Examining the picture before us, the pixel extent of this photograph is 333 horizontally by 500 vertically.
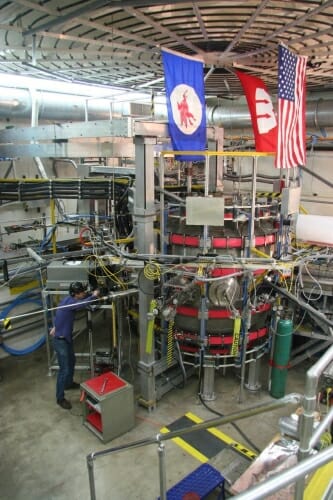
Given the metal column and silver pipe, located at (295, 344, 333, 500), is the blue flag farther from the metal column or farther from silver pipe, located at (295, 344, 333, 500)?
silver pipe, located at (295, 344, 333, 500)

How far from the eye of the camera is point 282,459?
9.38ft

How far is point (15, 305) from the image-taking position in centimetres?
718

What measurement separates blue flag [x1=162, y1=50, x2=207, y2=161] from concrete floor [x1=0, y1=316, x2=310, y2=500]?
3584 mm

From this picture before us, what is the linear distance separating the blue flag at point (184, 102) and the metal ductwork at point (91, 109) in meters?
A: 1.71

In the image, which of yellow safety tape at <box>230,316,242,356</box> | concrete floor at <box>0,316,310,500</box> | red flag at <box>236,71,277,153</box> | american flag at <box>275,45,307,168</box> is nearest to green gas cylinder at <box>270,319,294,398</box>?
concrete floor at <box>0,316,310,500</box>

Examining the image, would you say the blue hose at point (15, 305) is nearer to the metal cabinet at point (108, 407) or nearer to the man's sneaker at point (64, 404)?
the man's sneaker at point (64, 404)

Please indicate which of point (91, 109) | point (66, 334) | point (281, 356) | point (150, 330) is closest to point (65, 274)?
point (66, 334)

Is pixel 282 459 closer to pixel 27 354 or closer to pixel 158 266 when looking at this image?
pixel 158 266

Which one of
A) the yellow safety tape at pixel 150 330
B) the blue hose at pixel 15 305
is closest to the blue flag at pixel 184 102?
the yellow safety tape at pixel 150 330

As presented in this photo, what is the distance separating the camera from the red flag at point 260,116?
5.29 meters

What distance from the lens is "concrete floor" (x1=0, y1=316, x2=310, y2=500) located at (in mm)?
4645

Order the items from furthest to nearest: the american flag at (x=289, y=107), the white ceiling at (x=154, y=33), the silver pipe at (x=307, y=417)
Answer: the american flag at (x=289, y=107), the white ceiling at (x=154, y=33), the silver pipe at (x=307, y=417)

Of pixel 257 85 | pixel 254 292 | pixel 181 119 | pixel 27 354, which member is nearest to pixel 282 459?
pixel 254 292

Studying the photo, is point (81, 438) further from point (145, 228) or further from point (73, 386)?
point (145, 228)
